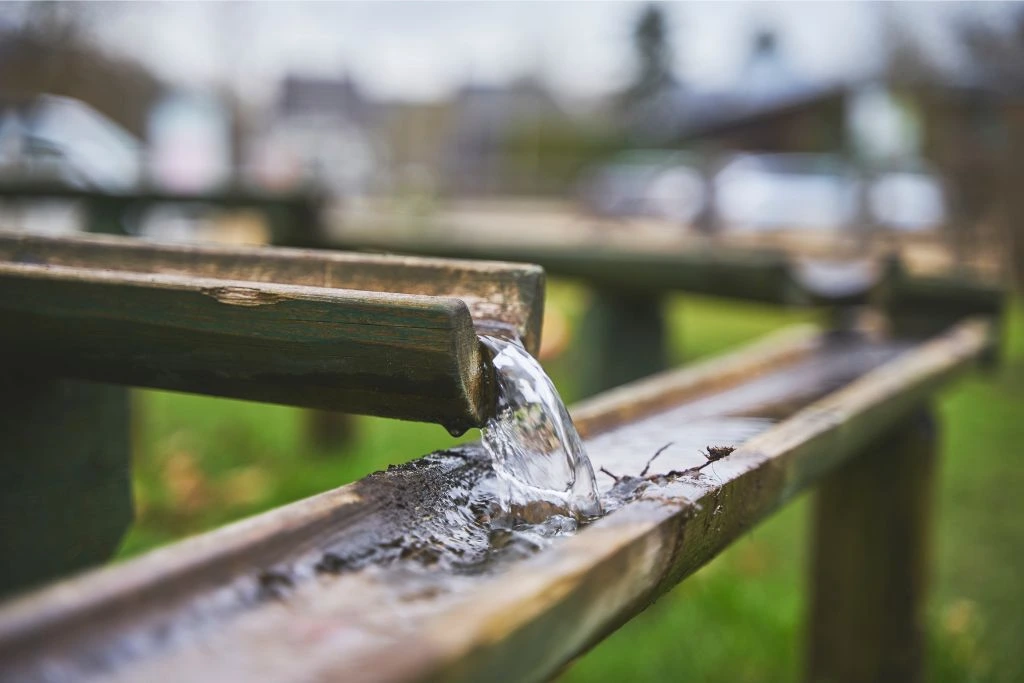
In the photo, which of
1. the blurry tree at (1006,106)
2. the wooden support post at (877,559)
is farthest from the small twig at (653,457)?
the blurry tree at (1006,106)

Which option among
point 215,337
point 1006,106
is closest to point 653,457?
point 215,337

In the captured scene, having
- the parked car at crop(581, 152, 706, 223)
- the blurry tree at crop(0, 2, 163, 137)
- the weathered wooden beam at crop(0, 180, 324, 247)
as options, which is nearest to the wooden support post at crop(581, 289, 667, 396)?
the weathered wooden beam at crop(0, 180, 324, 247)

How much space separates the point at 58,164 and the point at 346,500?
313 inches

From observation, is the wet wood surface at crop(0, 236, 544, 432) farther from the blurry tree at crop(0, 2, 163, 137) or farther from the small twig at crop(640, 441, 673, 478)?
the blurry tree at crop(0, 2, 163, 137)

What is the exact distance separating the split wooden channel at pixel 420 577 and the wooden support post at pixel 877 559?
100 cm

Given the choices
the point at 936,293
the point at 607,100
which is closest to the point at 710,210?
the point at 936,293

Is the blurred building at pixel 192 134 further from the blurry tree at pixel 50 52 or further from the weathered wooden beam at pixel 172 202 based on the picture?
the weathered wooden beam at pixel 172 202

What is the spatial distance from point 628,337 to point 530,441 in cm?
285

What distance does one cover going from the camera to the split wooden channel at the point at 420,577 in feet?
2.19

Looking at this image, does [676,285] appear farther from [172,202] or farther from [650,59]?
[650,59]

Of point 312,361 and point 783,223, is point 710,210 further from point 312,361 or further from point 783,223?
point 312,361

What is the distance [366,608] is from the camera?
31.7 inches

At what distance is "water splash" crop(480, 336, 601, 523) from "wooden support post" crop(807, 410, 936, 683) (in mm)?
1616

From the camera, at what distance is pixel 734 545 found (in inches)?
135
